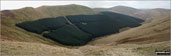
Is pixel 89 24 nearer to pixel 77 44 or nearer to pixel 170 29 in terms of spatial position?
pixel 77 44

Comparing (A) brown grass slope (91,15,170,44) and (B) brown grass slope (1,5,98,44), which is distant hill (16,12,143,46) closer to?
(B) brown grass slope (1,5,98,44)

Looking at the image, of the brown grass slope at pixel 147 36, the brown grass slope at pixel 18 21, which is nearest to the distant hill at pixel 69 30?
the brown grass slope at pixel 18 21

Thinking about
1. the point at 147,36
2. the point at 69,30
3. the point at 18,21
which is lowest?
the point at 69,30

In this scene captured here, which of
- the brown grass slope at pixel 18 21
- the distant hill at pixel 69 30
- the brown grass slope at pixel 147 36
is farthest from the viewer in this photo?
the distant hill at pixel 69 30

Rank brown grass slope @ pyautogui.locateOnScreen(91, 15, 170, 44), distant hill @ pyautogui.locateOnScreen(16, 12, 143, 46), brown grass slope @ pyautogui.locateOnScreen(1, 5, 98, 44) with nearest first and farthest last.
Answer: brown grass slope @ pyautogui.locateOnScreen(91, 15, 170, 44) → brown grass slope @ pyautogui.locateOnScreen(1, 5, 98, 44) → distant hill @ pyautogui.locateOnScreen(16, 12, 143, 46)

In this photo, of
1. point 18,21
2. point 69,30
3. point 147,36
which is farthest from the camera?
point 69,30

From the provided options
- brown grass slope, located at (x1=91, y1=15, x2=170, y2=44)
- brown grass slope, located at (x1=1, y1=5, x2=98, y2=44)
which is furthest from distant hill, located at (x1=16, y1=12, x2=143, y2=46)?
brown grass slope, located at (x1=91, y1=15, x2=170, y2=44)

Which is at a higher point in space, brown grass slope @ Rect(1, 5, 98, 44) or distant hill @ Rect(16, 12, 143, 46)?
brown grass slope @ Rect(1, 5, 98, 44)

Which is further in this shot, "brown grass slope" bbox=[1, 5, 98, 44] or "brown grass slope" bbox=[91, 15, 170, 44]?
"brown grass slope" bbox=[1, 5, 98, 44]

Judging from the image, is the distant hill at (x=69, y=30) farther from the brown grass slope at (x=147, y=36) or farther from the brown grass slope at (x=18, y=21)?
the brown grass slope at (x=147, y=36)

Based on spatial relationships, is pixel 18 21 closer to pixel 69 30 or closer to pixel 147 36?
pixel 69 30

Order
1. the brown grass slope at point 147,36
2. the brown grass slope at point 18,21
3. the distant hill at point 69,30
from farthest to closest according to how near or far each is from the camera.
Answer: the distant hill at point 69,30, the brown grass slope at point 18,21, the brown grass slope at point 147,36

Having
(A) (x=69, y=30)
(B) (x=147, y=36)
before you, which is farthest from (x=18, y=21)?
(B) (x=147, y=36)
